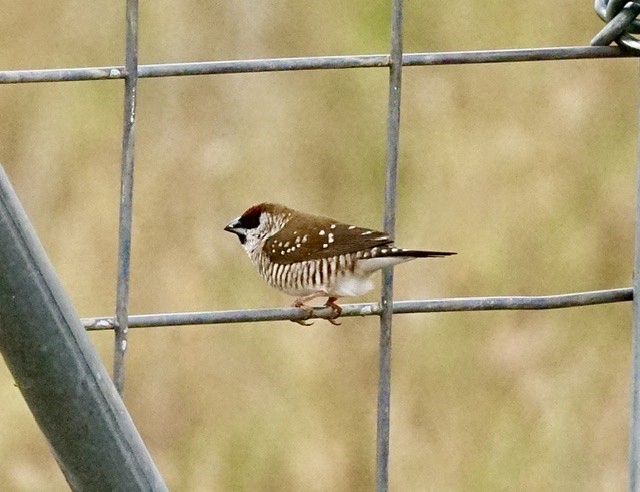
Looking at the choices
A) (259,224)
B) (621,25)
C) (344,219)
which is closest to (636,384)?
(621,25)

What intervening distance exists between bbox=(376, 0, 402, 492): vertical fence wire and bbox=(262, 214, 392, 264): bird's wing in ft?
2.90

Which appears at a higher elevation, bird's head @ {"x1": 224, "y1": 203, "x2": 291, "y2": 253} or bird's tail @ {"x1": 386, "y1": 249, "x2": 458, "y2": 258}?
bird's head @ {"x1": 224, "y1": 203, "x2": 291, "y2": 253}

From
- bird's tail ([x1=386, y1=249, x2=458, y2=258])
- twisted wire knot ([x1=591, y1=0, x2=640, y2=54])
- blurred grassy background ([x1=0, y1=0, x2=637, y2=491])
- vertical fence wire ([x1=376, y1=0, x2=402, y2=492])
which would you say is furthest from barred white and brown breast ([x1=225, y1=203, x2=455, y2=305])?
blurred grassy background ([x1=0, y1=0, x2=637, y2=491])

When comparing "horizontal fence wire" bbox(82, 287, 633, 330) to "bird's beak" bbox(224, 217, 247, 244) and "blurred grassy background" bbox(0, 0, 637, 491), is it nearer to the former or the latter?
"bird's beak" bbox(224, 217, 247, 244)

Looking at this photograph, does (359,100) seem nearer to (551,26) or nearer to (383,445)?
(551,26)

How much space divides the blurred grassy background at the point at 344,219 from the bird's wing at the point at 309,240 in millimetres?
1387

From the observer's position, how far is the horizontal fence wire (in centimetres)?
183

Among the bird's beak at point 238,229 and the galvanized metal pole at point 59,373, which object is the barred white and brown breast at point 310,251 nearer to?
the bird's beak at point 238,229

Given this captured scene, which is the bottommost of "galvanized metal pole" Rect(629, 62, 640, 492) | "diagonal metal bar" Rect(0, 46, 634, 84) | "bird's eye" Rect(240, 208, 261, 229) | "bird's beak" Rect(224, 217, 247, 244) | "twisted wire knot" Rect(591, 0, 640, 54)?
"galvanized metal pole" Rect(629, 62, 640, 492)

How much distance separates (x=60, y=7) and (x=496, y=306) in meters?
3.57

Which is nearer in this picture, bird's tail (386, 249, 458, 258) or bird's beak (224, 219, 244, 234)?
bird's tail (386, 249, 458, 258)

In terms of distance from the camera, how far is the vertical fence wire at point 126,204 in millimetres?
1822

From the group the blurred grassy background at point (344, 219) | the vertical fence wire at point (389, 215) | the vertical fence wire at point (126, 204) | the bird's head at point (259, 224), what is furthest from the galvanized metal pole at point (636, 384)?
the blurred grassy background at point (344, 219)

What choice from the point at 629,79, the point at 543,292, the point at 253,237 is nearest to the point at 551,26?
the point at 629,79
